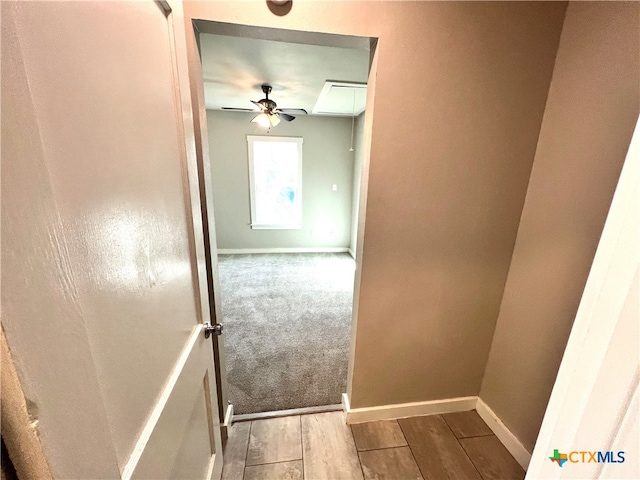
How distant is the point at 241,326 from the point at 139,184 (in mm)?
2295

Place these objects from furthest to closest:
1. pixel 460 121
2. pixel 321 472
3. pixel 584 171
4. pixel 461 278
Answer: pixel 461 278
pixel 321 472
pixel 460 121
pixel 584 171

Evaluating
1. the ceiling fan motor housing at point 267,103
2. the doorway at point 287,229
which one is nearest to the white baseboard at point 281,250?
the doorway at point 287,229

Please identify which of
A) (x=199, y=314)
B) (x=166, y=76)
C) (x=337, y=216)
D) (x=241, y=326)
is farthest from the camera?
(x=337, y=216)

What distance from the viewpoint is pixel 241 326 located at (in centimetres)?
261

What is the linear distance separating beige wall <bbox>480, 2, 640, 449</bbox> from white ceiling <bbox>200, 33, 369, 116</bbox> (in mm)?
1000

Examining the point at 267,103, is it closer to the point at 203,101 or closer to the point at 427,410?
the point at 203,101

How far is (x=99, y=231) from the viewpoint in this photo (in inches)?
17.4

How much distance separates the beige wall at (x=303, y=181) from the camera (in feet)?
14.3

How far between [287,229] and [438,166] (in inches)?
149

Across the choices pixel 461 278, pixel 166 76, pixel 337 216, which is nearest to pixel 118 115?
pixel 166 76

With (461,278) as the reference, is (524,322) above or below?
below

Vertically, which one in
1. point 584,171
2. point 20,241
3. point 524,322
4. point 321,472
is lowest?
point 321,472

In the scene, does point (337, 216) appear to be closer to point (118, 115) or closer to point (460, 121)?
point (460, 121)

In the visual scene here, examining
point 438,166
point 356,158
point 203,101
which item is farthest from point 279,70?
point 356,158
